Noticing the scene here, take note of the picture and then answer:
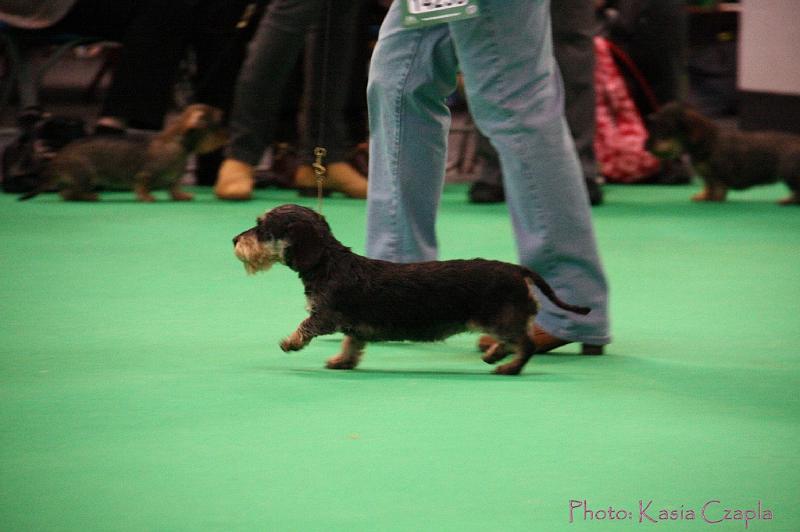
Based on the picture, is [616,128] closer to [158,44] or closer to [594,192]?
[594,192]

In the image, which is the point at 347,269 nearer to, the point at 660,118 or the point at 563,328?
the point at 563,328

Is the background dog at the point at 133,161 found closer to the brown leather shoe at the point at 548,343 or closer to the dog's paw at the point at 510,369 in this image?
the brown leather shoe at the point at 548,343

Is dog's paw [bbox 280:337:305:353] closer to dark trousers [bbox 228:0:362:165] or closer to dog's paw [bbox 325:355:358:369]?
dog's paw [bbox 325:355:358:369]

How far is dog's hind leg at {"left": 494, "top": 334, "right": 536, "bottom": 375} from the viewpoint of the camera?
2.84 m

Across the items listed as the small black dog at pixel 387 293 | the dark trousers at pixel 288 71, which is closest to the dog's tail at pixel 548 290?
the small black dog at pixel 387 293

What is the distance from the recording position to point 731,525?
6.11 feet

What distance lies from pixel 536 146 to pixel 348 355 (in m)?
0.64

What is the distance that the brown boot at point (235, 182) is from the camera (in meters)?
6.22

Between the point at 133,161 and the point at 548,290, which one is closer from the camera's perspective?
the point at 548,290

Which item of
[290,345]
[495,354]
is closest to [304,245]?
[290,345]

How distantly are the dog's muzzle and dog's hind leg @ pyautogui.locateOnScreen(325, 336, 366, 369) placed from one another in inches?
9.2

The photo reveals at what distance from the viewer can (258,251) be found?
286 cm

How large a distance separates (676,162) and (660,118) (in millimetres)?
861

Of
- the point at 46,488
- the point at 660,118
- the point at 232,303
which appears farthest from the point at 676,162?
the point at 46,488
